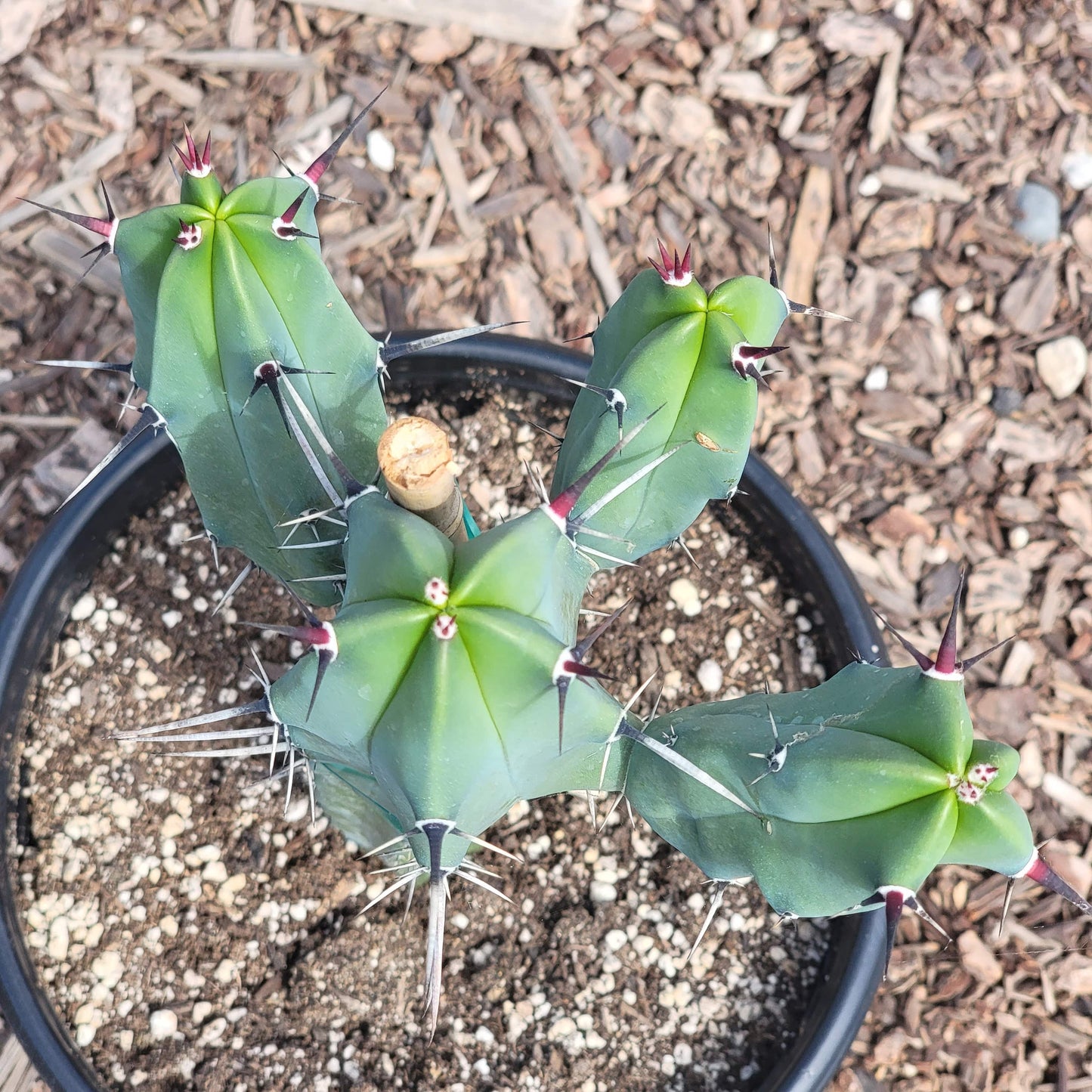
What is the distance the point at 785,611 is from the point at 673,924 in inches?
25.0

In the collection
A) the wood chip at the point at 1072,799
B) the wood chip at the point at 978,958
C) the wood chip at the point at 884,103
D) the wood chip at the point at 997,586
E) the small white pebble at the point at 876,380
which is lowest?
the wood chip at the point at 978,958

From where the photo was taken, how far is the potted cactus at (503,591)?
1.02 meters

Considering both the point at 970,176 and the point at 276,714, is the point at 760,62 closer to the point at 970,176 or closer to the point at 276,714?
the point at 970,176

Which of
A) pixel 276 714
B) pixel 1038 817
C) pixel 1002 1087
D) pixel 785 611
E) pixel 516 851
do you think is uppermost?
pixel 276 714

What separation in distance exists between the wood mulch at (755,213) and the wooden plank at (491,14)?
0.03 metres

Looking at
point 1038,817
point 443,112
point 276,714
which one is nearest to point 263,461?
point 276,714

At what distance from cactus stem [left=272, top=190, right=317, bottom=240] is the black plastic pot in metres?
0.65

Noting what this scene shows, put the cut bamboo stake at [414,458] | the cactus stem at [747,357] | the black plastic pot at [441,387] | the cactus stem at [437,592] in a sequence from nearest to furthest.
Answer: the cactus stem at [437,592]
the cut bamboo stake at [414,458]
the cactus stem at [747,357]
the black plastic pot at [441,387]

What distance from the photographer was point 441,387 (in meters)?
2.08

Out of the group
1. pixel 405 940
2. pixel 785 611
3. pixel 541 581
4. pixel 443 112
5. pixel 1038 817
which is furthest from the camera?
pixel 443 112

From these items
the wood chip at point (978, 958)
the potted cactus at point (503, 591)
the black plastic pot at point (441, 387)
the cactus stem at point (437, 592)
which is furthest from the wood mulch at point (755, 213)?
the cactus stem at point (437, 592)

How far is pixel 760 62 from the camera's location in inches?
101

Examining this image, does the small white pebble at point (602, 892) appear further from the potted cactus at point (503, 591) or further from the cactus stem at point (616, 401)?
the cactus stem at point (616, 401)

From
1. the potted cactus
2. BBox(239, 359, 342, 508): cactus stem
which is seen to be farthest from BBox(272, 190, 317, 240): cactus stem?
BBox(239, 359, 342, 508): cactus stem
